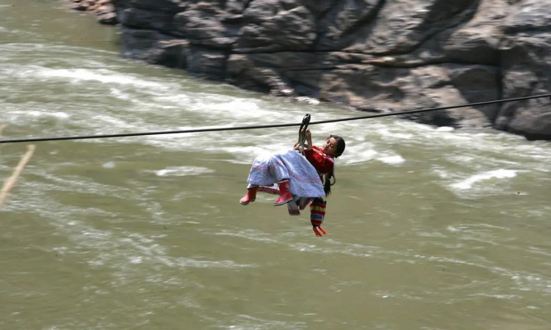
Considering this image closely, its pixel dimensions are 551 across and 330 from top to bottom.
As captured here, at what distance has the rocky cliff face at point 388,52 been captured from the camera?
12078 millimetres

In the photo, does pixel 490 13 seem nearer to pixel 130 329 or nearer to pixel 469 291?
pixel 469 291

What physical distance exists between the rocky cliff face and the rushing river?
1.41 ft

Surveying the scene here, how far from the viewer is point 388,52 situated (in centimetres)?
1306

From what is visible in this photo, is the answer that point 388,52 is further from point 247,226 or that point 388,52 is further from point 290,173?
point 290,173

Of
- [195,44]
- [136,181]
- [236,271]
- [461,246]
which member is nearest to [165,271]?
[236,271]

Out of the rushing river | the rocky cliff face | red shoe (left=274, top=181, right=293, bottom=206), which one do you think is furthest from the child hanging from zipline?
the rocky cliff face

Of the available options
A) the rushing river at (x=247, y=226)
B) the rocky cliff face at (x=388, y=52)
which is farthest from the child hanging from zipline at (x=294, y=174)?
the rocky cliff face at (x=388, y=52)

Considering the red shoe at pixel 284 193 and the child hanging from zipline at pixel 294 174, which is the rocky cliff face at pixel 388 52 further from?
the red shoe at pixel 284 193

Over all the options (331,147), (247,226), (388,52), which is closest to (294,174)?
(331,147)

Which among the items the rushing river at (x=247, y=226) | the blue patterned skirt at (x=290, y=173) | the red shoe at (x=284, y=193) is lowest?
the rushing river at (x=247, y=226)

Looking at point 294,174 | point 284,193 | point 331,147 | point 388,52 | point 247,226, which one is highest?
point 331,147

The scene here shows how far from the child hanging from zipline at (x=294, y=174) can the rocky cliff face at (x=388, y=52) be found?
7401mm

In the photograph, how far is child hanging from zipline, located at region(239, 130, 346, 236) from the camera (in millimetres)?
5055

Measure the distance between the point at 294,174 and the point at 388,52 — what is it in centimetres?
836
